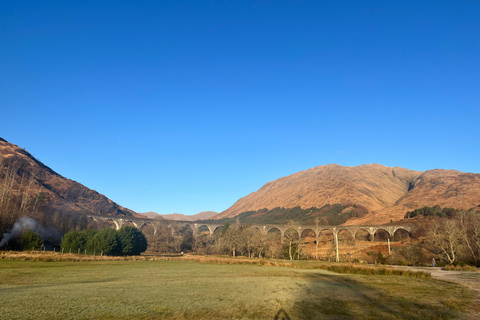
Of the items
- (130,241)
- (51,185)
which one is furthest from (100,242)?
(51,185)

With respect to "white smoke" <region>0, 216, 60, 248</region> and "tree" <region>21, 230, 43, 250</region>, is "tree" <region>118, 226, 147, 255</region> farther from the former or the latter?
"white smoke" <region>0, 216, 60, 248</region>

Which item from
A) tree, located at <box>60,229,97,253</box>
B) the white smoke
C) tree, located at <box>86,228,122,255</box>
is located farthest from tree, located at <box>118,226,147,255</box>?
the white smoke

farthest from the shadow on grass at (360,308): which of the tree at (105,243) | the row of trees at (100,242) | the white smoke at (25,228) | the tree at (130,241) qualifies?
the white smoke at (25,228)

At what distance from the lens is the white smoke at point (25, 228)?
60.6 metres

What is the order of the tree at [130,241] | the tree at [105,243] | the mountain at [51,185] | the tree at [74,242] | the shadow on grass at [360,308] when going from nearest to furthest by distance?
the shadow on grass at [360,308] → the tree at [105,243] → the tree at [74,242] → the tree at [130,241] → the mountain at [51,185]

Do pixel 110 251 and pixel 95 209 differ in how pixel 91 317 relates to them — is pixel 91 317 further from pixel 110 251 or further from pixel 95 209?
pixel 95 209

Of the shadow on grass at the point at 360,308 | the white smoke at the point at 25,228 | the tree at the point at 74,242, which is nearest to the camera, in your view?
the shadow on grass at the point at 360,308

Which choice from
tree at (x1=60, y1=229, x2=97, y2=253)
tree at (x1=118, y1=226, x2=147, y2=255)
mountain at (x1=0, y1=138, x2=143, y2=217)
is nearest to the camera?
tree at (x1=60, y1=229, x2=97, y2=253)

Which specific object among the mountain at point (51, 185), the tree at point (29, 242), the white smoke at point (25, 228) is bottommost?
the tree at point (29, 242)

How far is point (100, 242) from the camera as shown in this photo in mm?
66188

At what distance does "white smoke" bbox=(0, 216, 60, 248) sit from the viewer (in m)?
60.6

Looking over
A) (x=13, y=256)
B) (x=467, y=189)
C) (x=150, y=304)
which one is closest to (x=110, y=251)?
(x=13, y=256)

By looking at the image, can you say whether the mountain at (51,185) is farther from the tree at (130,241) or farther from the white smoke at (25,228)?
the tree at (130,241)

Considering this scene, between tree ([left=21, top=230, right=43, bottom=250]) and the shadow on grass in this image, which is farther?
tree ([left=21, top=230, right=43, bottom=250])
